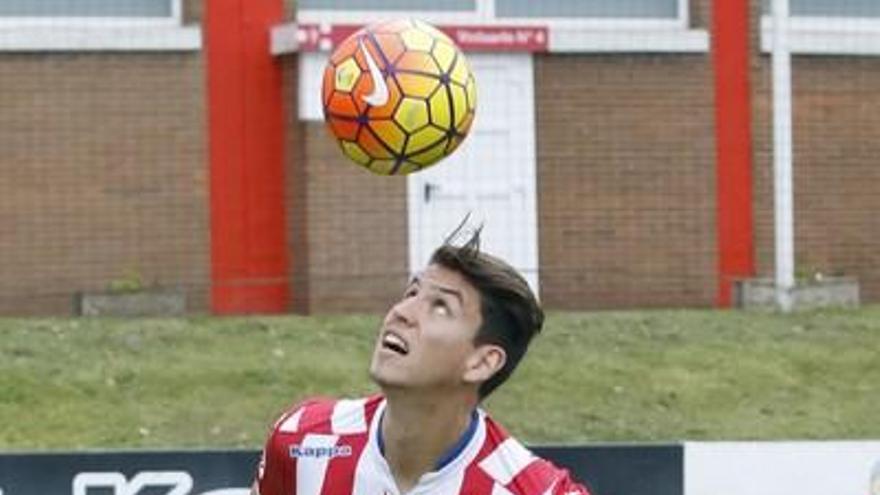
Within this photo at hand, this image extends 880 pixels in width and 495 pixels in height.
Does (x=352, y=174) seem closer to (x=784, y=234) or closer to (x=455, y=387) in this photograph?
(x=784, y=234)

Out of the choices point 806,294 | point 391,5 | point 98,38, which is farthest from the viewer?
point 391,5

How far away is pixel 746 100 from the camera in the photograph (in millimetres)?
18016

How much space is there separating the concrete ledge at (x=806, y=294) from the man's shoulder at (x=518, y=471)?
11.8 metres

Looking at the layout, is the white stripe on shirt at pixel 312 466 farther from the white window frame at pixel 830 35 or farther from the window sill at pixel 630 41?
the white window frame at pixel 830 35

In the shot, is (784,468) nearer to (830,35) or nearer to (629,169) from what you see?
(629,169)

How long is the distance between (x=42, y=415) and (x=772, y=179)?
7053 millimetres

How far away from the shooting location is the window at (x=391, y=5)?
56.2 feet

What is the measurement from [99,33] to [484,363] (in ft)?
40.5

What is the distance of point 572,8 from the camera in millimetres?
17734

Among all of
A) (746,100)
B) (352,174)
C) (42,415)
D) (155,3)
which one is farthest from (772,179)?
(42,415)

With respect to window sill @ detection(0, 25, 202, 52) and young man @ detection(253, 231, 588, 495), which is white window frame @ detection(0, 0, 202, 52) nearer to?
window sill @ detection(0, 25, 202, 52)

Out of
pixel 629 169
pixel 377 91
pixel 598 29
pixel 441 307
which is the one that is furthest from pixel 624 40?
pixel 441 307

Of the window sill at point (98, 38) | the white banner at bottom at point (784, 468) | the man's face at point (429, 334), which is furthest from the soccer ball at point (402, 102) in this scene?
the window sill at point (98, 38)

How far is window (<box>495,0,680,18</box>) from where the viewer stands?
17719 millimetres
